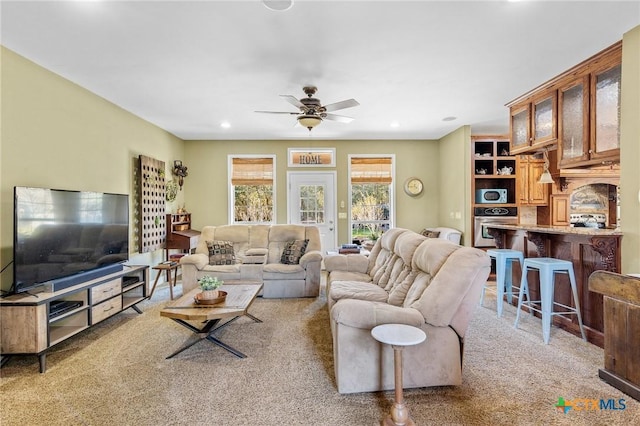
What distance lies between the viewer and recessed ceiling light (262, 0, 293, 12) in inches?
87.0

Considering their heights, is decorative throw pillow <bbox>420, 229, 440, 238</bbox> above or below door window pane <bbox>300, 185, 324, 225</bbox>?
below

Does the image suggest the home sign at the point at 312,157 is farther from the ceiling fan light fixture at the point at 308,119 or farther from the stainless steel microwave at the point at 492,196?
the ceiling fan light fixture at the point at 308,119

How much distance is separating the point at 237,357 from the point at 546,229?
328 cm

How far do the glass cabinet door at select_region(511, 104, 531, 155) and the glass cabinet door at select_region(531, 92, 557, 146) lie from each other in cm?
11

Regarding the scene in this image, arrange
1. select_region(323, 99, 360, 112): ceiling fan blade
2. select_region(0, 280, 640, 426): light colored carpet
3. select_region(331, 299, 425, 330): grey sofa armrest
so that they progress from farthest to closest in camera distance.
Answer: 1. select_region(323, 99, 360, 112): ceiling fan blade
2. select_region(331, 299, 425, 330): grey sofa armrest
3. select_region(0, 280, 640, 426): light colored carpet

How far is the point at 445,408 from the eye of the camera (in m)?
2.04

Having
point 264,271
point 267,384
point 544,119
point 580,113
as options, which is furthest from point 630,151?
point 264,271

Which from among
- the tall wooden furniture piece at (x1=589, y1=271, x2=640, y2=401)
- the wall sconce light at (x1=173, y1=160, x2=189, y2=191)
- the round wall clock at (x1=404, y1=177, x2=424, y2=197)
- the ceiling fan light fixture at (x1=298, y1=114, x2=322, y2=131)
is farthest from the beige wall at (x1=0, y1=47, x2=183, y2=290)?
the round wall clock at (x1=404, y1=177, x2=424, y2=197)

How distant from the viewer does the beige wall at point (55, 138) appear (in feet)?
9.24

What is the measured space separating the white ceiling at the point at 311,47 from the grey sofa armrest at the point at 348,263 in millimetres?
2080

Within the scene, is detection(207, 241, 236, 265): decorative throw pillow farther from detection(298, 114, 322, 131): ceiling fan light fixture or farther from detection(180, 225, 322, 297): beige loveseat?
detection(298, 114, 322, 131): ceiling fan light fixture

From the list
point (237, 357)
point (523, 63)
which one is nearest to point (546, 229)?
point (523, 63)

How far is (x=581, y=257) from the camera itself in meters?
3.17

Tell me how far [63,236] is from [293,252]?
2.70 metres
